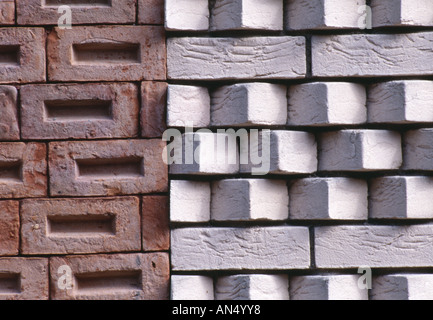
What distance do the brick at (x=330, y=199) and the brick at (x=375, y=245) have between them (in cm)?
6

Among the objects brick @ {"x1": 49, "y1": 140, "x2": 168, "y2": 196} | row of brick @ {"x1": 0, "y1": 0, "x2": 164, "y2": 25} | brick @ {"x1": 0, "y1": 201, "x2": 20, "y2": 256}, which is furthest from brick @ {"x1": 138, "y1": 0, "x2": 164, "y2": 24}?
brick @ {"x1": 0, "y1": 201, "x2": 20, "y2": 256}

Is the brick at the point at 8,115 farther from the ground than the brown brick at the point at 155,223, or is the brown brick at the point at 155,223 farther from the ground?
the brick at the point at 8,115

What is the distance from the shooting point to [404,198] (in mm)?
1678

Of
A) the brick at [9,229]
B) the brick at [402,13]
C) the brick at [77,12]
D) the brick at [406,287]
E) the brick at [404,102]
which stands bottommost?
the brick at [406,287]

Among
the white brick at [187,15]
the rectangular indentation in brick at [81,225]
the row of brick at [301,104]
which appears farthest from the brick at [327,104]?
the rectangular indentation in brick at [81,225]

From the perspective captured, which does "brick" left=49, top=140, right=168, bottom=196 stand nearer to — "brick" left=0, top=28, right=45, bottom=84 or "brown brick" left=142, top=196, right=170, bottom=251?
"brown brick" left=142, top=196, right=170, bottom=251

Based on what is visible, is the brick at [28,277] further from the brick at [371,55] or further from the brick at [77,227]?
the brick at [371,55]

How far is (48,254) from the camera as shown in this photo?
5.62 feet

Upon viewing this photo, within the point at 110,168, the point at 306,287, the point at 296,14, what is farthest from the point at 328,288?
the point at 296,14

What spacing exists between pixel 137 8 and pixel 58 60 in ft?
1.26

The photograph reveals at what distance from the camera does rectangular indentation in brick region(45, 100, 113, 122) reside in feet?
5.73

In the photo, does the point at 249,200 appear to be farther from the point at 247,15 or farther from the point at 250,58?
the point at 247,15

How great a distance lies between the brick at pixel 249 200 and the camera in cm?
169

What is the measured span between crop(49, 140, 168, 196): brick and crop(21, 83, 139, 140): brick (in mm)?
42
